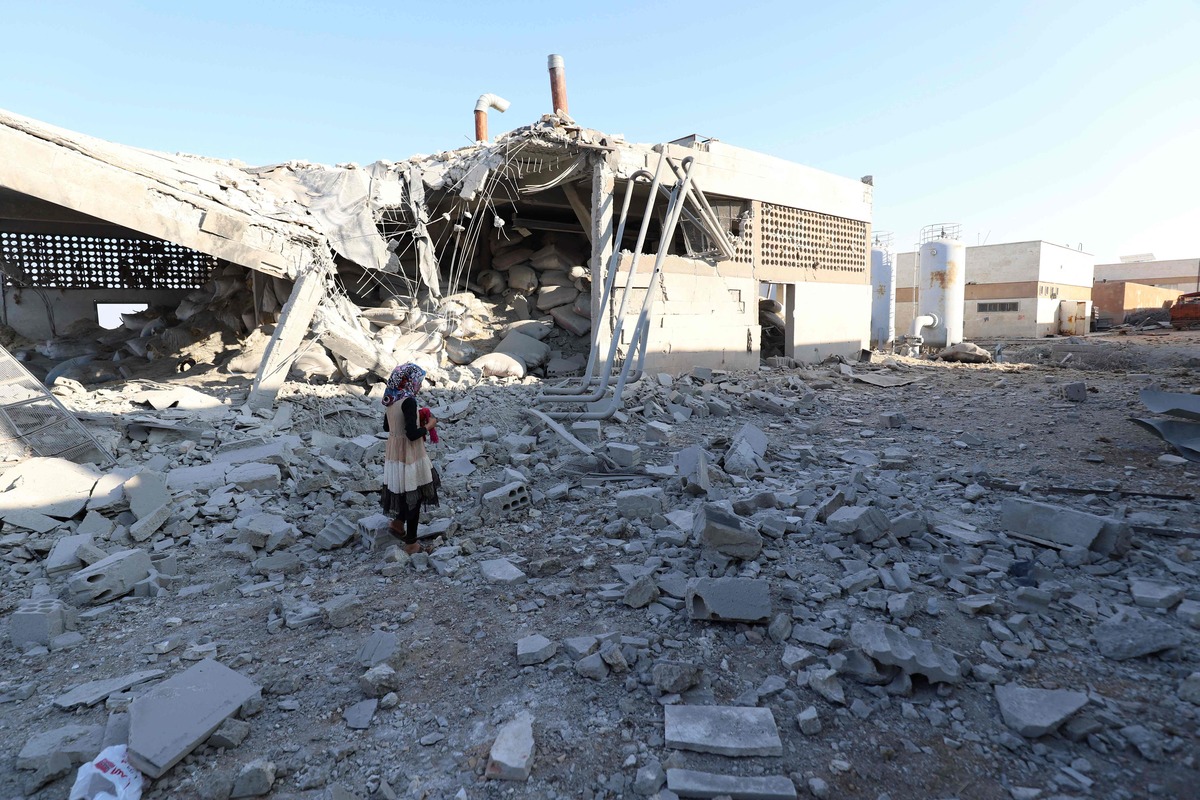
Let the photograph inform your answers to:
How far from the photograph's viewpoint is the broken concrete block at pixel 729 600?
284cm

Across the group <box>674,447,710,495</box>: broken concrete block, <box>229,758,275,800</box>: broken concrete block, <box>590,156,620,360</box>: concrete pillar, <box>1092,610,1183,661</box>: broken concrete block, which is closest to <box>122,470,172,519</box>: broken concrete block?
<box>229,758,275,800</box>: broken concrete block

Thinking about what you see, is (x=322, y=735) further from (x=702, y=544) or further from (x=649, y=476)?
(x=649, y=476)

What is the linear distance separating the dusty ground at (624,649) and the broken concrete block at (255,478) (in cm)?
20

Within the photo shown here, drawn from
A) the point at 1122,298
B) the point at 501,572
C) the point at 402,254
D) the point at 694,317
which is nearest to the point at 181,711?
the point at 501,572

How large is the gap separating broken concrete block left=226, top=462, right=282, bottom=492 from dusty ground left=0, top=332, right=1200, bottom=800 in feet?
0.65

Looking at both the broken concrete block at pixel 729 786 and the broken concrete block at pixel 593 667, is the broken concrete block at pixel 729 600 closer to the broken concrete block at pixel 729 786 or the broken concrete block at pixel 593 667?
the broken concrete block at pixel 593 667

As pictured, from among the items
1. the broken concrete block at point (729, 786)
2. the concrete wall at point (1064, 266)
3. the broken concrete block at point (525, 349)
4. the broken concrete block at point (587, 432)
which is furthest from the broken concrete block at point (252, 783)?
the concrete wall at point (1064, 266)

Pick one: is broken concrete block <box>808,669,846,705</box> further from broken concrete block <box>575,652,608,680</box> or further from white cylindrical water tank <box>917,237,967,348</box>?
white cylindrical water tank <box>917,237,967,348</box>

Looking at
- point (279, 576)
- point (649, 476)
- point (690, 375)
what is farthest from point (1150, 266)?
point (279, 576)

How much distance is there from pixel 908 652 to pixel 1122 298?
1440 inches

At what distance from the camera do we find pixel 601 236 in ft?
30.5

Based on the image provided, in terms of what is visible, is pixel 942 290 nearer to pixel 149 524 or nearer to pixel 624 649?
pixel 624 649

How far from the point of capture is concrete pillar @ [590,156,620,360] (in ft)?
29.9

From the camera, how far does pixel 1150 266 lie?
37062 mm
